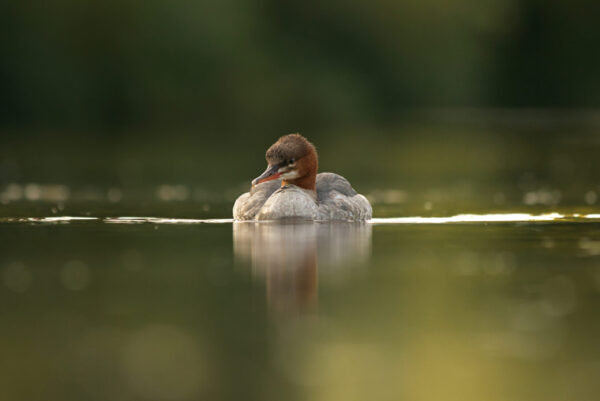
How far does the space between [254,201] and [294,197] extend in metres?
0.50

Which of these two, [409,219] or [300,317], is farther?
[409,219]

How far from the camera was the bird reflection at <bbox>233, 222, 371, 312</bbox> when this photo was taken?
8039 millimetres

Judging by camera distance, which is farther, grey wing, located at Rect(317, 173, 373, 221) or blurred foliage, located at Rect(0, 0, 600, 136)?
blurred foliage, located at Rect(0, 0, 600, 136)

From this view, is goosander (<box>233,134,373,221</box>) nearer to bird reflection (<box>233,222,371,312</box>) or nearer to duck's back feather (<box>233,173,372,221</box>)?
duck's back feather (<box>233,173,372,221</box>)

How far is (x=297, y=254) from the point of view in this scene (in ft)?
31.9

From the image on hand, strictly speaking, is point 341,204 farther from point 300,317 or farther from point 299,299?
point 300,317

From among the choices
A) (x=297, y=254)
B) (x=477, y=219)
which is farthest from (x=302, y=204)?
(x=297, y=254)

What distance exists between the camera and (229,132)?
1184 inches

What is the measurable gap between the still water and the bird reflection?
0.07 ft

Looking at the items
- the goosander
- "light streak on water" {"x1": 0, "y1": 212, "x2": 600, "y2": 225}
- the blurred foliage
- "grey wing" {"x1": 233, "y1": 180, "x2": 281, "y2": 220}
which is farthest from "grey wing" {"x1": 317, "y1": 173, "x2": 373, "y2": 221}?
the blurred foliage

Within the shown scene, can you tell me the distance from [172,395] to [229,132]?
24.3 meters

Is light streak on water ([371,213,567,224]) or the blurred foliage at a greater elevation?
the blurred foliage

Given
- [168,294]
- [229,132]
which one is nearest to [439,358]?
[168,294]

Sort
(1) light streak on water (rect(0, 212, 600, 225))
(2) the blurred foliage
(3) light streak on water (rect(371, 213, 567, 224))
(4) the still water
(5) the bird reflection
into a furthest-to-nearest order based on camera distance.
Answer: (2) the blurred foliage < (3) light streak on water (rect(371, 213, 567, 224)) < (1) light streak on water (rect(0, 212, 600, 225)) < (5) the bird reflection < (4) the still water
